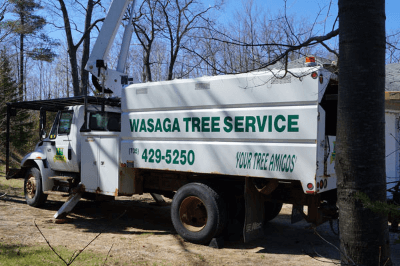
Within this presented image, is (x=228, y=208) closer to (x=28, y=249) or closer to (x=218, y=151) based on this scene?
(x=218, y=151)

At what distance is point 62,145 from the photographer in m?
8.46

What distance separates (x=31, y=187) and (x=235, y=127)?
580cm

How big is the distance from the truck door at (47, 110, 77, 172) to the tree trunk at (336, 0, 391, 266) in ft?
22.1

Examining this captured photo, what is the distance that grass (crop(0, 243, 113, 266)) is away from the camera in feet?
15.8

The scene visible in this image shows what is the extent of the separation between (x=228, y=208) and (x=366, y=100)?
3.79 metres

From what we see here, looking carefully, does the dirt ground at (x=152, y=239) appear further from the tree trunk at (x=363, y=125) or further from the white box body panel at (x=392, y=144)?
the white box body panel at (x=392, y=144)

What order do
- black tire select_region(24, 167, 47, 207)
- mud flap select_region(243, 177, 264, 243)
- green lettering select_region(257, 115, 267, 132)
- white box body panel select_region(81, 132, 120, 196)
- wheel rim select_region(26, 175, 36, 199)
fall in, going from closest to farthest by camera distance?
green lettering select_region(257, 115, 267, 132), mud flap select_region(243, 177, 264, 243), white box body panel select_region(81, 132, 120, 196), black tire select_region(24, 167, 47, 207), wheel rim select_region(26, 175, 36, 199)

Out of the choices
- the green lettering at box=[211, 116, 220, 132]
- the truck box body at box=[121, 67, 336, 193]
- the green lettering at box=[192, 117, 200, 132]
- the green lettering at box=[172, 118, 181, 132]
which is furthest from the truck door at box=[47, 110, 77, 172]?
the green lettering at box=[211, 116, 220, 132]

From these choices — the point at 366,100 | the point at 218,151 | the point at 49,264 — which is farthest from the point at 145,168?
the point at 366,100

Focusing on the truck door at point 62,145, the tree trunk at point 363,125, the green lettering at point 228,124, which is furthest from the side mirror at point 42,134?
the tree trunk at point 363,125

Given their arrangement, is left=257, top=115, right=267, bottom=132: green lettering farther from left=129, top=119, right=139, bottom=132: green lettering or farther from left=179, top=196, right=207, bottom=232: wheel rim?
left=129, top=119, right=139, bottom=132: green lettering

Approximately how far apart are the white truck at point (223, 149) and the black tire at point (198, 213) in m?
0.02

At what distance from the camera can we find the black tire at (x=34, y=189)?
880cm

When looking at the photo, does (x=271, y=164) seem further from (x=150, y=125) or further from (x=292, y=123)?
(x=150, y=125)
